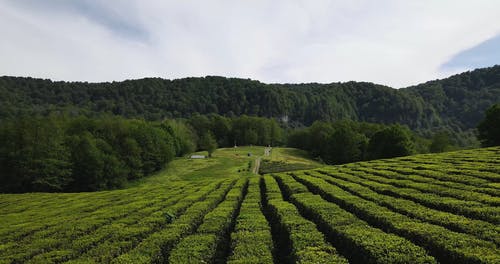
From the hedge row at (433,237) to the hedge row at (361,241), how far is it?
80 centimetres

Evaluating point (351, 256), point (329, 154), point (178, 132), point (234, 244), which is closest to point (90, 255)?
point (234, 244)

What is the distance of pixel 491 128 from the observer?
66938mm

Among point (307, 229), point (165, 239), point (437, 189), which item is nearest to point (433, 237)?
point (307, 229)

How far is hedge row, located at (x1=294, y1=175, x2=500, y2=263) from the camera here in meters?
11.9

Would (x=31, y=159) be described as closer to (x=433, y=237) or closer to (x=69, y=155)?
(x=69, y=155)

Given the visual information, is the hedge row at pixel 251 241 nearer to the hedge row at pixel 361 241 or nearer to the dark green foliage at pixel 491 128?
the hedge row at pixel 361 241

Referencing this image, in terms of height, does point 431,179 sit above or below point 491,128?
below

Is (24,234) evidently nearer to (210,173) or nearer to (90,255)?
(90,255)

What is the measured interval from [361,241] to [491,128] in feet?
231

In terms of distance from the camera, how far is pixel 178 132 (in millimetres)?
127375

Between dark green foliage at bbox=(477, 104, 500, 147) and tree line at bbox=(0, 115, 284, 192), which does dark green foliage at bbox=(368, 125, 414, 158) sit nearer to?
dark green foliage at bbox=(477, 104, 500, 147)

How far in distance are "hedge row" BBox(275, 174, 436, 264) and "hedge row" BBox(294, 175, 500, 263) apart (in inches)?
31.5

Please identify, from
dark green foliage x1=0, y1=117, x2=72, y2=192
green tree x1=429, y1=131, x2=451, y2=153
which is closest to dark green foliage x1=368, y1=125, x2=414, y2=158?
green tree x1=429, y1=131, x2=451, y2=153

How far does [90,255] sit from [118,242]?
66.7 inches
